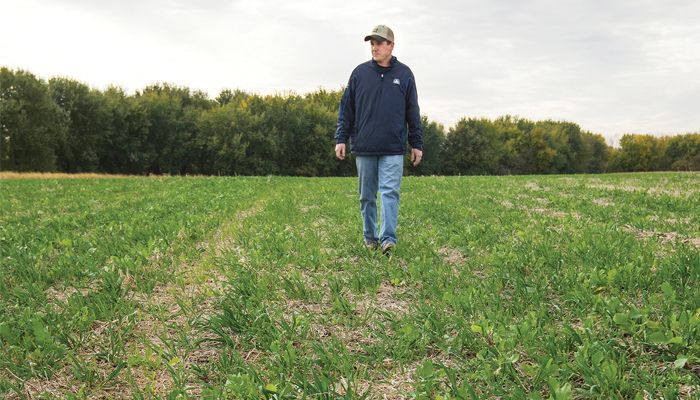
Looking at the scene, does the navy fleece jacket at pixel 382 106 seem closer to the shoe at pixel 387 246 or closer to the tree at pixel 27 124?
the shoe at pixel 387 246

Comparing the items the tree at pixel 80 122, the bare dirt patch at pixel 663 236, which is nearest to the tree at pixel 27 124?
the tree at pixel 80 122

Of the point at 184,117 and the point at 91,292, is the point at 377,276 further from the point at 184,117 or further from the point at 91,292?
the point at 184,117

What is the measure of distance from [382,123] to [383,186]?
906mm

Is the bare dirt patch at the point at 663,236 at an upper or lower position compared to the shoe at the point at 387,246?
upper

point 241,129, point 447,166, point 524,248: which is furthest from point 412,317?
point 447,166

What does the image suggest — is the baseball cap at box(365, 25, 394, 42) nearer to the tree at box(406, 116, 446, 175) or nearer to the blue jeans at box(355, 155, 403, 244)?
the blue jeans at box(355, 155, 403, 244)

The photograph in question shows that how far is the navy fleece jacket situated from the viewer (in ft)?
22.3

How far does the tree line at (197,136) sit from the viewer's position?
55.1 metres

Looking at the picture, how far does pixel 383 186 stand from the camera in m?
6.96

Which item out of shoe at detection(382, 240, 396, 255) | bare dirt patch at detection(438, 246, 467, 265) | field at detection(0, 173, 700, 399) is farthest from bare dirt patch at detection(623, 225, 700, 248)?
shoe at detection(382, 240, 396, 255)

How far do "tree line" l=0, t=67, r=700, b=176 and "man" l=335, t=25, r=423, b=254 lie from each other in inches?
2290

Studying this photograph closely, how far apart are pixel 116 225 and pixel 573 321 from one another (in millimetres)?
8348

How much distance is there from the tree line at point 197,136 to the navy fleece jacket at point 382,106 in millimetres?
58188

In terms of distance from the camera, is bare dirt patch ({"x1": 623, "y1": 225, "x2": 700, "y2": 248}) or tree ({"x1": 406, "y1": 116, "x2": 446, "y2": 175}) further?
tree ({"x1": 406, "y1": 116, "x2": 446, "y2": 175})
